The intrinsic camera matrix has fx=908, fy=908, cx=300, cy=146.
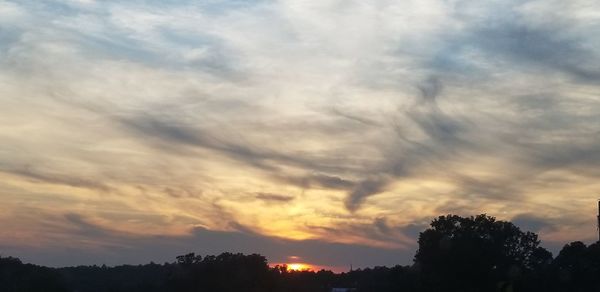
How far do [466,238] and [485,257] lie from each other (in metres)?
3.90

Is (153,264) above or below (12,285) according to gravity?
above

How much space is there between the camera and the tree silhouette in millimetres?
85438

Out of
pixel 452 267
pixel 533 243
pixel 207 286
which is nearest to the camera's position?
pixel 452 267

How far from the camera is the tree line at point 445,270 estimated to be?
86.3m

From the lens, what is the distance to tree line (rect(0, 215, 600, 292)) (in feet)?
283

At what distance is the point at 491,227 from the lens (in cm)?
9819

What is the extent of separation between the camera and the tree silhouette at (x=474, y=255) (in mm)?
85438

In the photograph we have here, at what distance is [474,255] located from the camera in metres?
87.4

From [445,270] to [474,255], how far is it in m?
3.41

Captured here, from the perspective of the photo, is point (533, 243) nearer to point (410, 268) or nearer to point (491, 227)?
point (491, 227)

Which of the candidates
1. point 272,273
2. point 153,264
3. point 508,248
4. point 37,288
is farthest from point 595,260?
point 153,264

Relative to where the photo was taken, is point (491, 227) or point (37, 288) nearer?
point (491, 227)

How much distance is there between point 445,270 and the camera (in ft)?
283

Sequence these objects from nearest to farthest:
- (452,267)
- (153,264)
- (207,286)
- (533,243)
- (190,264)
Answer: (452,267) < (533,243) < (207,286) < (190,264) < (153,264)
